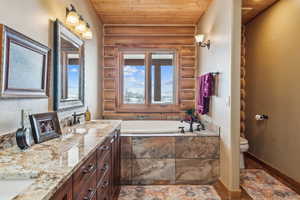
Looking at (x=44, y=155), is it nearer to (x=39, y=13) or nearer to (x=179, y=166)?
(x=39, y=13)

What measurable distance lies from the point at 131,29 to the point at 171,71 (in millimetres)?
1156

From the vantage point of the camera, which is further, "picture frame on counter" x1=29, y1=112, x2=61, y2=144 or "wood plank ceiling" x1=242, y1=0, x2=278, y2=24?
"wood plank ceiling" x1=242, y1=0, x2=278, y2=24

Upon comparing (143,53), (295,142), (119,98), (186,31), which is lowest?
(295,142)

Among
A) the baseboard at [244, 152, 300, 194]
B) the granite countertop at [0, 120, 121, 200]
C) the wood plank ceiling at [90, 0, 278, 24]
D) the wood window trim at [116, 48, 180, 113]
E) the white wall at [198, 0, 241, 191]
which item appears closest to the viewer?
the granite countertop at [0, 120, 121, 200]

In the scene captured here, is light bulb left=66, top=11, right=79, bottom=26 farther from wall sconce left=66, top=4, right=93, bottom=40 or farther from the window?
the window

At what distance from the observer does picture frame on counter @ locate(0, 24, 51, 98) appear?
1.25m

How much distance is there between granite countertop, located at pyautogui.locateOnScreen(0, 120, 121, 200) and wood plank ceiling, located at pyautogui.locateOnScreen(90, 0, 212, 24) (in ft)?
8.04

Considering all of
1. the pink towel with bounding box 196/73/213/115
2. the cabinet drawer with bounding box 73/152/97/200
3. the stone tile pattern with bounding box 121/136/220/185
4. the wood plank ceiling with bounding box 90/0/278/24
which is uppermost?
the wood plank ceiling with bounding box 90/0/278/24

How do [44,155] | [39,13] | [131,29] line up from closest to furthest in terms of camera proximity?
1. [44,155]
2. [39,13]
3. [131,29]

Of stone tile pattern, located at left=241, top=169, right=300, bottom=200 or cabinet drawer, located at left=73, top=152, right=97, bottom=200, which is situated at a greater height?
cabinet drawer, located at left=73, top=152, right=97, bottom=200

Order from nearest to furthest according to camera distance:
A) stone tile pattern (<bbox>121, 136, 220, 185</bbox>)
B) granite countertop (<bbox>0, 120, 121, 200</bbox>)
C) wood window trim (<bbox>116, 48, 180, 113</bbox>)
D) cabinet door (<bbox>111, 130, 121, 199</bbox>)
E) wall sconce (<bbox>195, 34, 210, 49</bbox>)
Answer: granite countertop (<bbox>0, 120, 121, 200</bbox>)
cabinet door (<bbox>111, 130, 121, 199</bbox>)
stone tile pattern (<bbox>121, 136, 220, 185</bbox>)
wall sconce (<bbox>195, 34, 210, 49</bbox>)
wood window trim (<bbox>116, 48, 180, 113</bbox>)

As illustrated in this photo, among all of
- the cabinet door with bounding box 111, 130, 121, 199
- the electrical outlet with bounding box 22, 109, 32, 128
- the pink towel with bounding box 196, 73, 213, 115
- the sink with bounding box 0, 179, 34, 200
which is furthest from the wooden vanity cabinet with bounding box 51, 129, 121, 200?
the pink towel with bounding box 196, 73, 213, 115

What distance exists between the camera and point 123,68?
4.12 m

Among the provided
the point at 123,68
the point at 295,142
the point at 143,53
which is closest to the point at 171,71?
the point at 143,53
